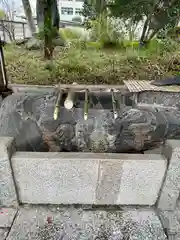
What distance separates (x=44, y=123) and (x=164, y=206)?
3.88 ft

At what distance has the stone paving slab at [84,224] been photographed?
4.15ft

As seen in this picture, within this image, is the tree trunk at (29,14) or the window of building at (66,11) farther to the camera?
the window of building at (66,11)

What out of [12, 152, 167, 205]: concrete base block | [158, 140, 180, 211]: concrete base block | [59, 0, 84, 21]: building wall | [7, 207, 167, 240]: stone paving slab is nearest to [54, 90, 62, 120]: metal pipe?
[12, 152, 167, 205]: concrete base block

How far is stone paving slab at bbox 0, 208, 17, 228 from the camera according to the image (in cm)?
132

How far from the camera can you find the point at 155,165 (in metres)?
1.27

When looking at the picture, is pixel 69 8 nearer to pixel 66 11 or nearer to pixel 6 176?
pixel 66 11

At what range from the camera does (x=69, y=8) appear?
3930 mm

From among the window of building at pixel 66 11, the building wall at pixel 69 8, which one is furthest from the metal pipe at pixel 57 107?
the window of building at pixel 66 11

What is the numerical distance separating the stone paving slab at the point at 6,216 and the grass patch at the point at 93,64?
1873mm

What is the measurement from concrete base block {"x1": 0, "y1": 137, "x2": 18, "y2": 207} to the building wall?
135 inches

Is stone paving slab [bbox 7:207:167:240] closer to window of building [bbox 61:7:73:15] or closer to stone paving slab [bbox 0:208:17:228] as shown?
stone paving slab [bbox 0:208:17:228]

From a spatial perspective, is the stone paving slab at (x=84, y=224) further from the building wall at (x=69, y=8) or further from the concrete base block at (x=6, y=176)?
the building wall at (x=69, y=8)

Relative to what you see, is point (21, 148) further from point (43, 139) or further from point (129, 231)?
point (129, 231)

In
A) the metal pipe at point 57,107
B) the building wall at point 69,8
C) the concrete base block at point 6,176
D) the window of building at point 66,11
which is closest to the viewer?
the concrete base block at point 6,176
